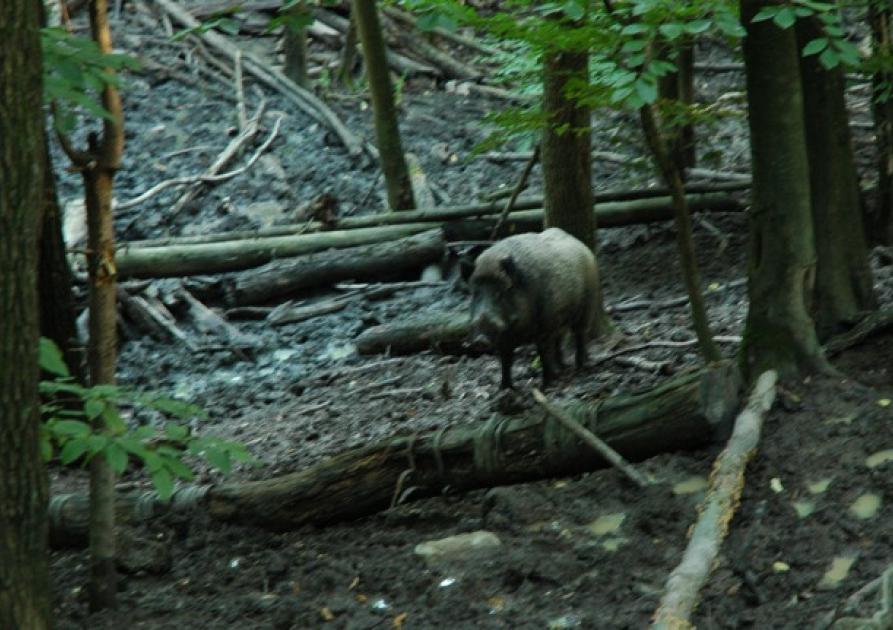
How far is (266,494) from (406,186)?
8567mm

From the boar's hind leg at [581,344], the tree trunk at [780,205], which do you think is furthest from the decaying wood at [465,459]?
the boar's hind leg at [581,344]

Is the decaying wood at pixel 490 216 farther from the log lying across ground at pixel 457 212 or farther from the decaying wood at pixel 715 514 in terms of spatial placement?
the decaying wood at pixel 715 514

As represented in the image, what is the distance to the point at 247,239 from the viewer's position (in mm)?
13344

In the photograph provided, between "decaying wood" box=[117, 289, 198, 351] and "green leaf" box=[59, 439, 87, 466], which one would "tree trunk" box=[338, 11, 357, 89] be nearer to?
"decaying wood" box=[117, 289, 198, 351]

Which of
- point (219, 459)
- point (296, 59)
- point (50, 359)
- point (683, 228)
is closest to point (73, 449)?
point (50, 359)

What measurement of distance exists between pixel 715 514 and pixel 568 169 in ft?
16.4

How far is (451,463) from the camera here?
19.9ft

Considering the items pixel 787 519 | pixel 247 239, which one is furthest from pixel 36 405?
pixel 247 239

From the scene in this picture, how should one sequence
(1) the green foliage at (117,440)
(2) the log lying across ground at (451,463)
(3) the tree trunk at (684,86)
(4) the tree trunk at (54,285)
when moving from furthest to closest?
(3) the tree trunk at (684,86) → (4) the tree trunk at (54,285) → (2) the log lying across ground at (451,463) → (1) the green foliage at (117,440)

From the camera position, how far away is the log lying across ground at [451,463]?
587 centimetres

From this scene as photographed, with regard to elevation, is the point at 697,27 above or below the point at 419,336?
above

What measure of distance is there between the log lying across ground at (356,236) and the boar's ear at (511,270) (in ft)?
14.4

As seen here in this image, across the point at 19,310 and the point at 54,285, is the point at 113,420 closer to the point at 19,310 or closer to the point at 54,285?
the point at 19,310

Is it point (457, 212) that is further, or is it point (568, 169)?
point (457, 212)
